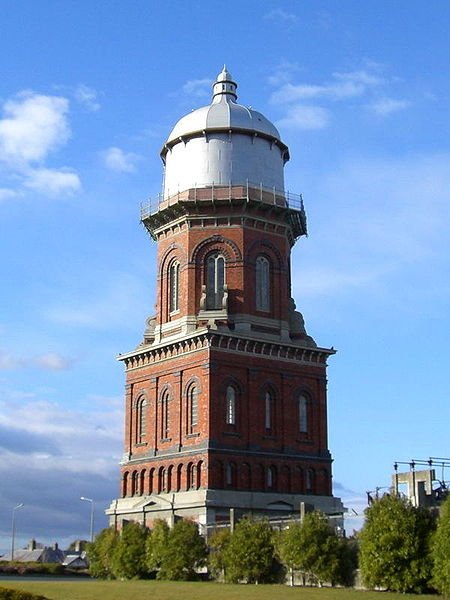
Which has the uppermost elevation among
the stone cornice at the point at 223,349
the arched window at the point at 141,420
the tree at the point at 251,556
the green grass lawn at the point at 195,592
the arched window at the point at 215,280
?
the arched window at the point at 215,280

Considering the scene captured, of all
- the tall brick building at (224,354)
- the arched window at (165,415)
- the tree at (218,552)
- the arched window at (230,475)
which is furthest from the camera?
the arched window at (165,415)

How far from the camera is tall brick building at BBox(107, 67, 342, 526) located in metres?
69.0

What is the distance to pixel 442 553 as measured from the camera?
44.9m

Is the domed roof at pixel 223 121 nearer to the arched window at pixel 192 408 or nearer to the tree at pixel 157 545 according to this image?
the arched window at pixel 192 408

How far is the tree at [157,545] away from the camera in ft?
202

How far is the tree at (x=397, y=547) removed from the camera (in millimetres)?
47156

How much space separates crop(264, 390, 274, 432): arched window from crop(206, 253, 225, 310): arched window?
7.27m

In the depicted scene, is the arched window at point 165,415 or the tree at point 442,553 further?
the arched window at point 165,415

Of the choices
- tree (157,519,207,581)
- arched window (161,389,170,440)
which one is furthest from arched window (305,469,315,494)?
tree (157,519,207,581)

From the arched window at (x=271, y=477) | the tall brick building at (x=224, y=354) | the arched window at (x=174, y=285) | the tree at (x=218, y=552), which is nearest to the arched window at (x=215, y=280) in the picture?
the tall brick building at (x=224, y=354)

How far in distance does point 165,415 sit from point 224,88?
26460 mm

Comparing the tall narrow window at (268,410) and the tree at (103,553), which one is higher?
the tall narrow window at (268,410)

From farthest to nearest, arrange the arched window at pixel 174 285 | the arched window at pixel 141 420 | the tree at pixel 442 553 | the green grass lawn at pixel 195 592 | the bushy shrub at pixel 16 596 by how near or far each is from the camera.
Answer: the arched window at pixel 174 285 → the arched window at pixel 141 420 → the green grass lawn at pixel 195 592 → the tree at pixel 442 553 → the bushy shrub at pixel 16 596

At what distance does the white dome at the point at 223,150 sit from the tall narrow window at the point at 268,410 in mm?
15978
